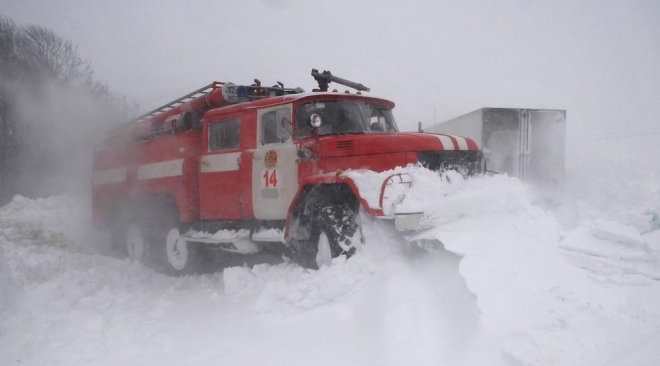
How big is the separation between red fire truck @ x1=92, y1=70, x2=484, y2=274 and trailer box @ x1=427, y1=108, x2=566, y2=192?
566 cm

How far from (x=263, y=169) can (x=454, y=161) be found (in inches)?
97.8

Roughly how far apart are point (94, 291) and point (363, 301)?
4176 millimetres

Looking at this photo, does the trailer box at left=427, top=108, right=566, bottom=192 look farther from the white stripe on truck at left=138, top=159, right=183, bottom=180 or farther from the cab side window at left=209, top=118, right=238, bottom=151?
the white stripe on truck at left=138, top=159, right=183, bottom=180

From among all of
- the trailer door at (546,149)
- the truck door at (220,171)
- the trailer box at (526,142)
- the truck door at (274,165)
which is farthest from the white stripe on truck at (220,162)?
the trailer door at (546,149)

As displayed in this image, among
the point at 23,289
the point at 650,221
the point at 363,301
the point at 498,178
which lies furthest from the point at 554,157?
the point at 23,289

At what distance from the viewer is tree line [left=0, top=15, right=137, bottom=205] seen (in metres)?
13.6

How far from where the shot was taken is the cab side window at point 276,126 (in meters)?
6.06

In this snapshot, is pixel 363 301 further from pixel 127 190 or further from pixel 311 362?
pixel 127 190

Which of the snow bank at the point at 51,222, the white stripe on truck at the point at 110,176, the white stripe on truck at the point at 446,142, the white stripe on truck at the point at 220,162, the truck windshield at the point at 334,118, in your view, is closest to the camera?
the white stripe on truck at the point at 446,142

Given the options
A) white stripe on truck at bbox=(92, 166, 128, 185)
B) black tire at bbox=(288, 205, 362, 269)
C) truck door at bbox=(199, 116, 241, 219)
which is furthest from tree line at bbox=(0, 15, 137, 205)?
black tire at bbox=(288, 205, 362, 269)

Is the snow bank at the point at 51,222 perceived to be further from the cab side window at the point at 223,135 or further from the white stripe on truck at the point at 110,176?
the cab side window at the point at 223,135

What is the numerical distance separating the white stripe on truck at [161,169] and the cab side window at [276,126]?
1.82 metres

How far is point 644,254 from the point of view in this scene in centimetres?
428

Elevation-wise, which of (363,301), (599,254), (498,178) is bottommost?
(363,301)
